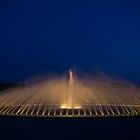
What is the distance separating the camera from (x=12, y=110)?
47.1ft
